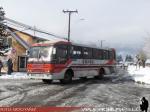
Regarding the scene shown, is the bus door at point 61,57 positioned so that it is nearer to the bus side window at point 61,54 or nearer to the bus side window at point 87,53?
the bus side window at point 61,54

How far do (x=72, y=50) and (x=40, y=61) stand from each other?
279 cm

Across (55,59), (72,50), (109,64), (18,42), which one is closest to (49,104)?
(55,59)

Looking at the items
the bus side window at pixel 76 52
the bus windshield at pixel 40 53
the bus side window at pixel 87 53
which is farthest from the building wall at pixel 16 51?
the bus windshield at pixel 40 53

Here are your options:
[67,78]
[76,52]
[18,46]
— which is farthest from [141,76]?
[18,46]

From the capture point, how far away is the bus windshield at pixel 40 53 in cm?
2703

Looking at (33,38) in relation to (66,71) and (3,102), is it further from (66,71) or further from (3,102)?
(3,102)

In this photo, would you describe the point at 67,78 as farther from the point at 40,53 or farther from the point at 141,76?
the point at 141,76

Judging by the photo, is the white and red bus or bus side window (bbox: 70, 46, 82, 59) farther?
bus side window (bbox: 70, 46, 82, 59)

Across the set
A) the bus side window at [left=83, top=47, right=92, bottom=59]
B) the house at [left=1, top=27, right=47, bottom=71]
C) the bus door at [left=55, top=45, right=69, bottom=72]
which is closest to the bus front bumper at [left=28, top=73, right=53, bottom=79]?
the bus door at [left=55, top=45, right=69, bottom=72]

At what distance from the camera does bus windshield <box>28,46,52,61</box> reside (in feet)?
88.7

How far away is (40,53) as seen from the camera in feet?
90.1

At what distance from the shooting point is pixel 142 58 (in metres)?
146

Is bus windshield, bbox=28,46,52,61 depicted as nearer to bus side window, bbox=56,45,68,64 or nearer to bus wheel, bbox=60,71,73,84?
bus side window, bbox=56,45,68,64

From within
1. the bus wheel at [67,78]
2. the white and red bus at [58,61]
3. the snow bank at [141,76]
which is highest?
the white and red bus at [58,61]
